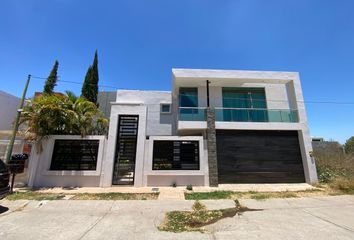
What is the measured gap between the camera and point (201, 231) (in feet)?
14.3

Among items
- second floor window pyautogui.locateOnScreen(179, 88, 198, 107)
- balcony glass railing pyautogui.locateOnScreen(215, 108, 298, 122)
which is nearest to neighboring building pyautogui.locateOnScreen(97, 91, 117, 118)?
second floor window pyautogui.locateOnScreen(179, 88, 198, 107)

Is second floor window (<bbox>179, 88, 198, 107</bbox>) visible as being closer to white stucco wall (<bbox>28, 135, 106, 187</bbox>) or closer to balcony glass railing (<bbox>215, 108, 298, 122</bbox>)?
balcony glass railing (<bbox>215, 108, 298, 122</bbox>)

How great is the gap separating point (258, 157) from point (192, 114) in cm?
478

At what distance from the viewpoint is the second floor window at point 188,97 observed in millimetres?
14172

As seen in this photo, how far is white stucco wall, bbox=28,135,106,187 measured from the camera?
9.30 metres

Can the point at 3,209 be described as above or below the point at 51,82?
below

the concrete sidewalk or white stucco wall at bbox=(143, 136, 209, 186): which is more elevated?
white stucco wall at bbox=(143, 136, 209, 186)

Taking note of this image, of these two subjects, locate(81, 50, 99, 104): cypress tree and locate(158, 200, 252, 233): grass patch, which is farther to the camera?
locate(81, 50, 99, 104): cypress tree

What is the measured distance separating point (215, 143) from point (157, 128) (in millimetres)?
5926

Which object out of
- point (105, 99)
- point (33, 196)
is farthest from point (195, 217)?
point (105, 99)

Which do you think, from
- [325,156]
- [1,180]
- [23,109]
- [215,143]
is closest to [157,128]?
[215,143]

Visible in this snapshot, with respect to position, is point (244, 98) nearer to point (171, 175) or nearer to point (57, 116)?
point (171, 175)

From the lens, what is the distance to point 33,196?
24.7ft

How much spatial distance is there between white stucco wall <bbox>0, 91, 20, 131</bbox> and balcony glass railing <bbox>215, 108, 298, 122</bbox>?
2248cm
